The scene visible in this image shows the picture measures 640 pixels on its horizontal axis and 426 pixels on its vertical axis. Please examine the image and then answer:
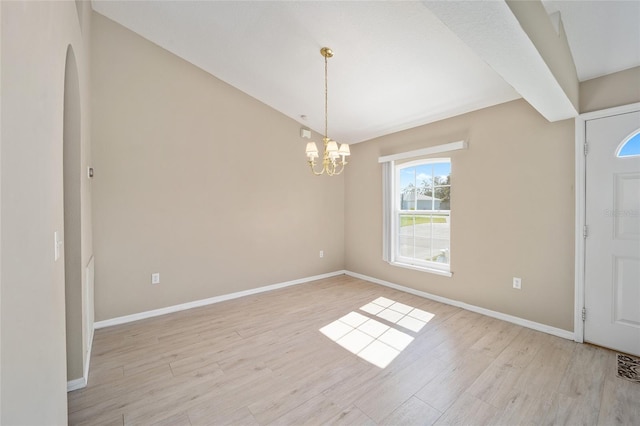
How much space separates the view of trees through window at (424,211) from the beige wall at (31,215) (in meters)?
3.90

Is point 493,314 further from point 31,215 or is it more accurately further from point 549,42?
point 31,215

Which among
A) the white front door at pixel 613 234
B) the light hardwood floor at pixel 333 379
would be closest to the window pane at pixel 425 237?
the light hardwood floor at pixel 333 379

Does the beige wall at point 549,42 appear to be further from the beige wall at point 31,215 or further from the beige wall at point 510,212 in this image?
the beige wall at point 31,215

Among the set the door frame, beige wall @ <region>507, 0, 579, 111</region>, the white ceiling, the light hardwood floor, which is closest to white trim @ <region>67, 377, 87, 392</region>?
the light hardwood floor

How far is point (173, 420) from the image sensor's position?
1.77m

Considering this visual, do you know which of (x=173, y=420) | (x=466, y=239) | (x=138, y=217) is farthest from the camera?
(x=466, y=239)

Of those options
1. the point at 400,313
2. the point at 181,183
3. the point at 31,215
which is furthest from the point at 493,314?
the point at 181,183

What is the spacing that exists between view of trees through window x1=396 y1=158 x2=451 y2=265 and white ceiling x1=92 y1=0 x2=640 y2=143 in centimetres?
72

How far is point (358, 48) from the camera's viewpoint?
285 cm

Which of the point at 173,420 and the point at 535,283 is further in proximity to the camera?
the point at 535,283

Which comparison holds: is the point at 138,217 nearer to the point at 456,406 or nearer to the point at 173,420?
the point at 173,420

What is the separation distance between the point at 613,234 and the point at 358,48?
2.97 m

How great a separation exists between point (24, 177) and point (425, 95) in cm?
356

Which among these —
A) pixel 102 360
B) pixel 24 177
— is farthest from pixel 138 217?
pixel 24 177
